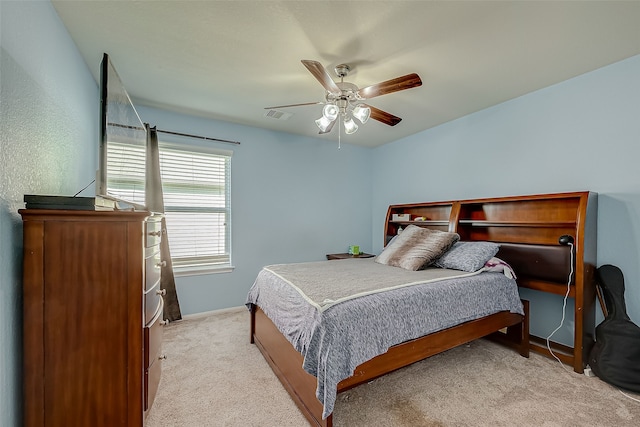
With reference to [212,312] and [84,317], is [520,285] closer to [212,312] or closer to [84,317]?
[84,317]

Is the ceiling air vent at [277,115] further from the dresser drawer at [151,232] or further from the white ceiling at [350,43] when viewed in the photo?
the dresser drawer at [151,232]

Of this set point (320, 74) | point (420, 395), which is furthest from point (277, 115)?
point (420, 395)

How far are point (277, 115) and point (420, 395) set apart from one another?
2.99 metres

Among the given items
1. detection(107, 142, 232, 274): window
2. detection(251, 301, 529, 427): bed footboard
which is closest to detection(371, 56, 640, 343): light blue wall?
detection(251, 301, 529, 427): bed footboard

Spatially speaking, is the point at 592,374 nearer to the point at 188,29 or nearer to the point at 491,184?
the point at 491,184

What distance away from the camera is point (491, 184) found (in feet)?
9.76

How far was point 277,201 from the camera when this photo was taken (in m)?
3.75

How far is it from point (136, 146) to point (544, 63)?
10.6ft

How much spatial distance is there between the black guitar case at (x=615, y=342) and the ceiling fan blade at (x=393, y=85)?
2129mm

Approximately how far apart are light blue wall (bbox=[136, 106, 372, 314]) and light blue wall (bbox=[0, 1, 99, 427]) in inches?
55.5

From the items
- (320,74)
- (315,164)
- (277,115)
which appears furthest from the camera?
(315,164)

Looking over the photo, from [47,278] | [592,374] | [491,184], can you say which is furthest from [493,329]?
[47,278]

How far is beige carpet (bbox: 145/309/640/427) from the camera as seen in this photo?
158 cm

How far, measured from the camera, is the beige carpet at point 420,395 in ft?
5.17
